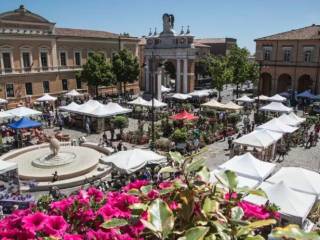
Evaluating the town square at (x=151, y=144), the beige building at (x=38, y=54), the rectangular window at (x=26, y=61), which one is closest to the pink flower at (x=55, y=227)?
the town square at (x=151, y=144)

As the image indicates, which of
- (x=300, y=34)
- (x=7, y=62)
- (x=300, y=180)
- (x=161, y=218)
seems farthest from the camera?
(x=300, y=34)

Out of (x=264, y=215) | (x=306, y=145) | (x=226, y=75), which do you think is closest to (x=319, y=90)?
(x=226, y=75)

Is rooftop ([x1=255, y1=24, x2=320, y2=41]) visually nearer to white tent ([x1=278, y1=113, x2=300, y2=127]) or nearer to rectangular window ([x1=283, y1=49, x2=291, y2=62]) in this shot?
rectangular window ([x1=283, y1=49, x2=291, y2=62])

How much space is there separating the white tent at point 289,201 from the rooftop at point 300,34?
1237 inches

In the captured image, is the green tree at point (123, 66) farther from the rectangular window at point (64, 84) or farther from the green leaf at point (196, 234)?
the green leaf at point (196, 234)

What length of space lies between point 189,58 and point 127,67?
7.90m

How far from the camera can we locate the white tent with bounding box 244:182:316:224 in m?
9.02

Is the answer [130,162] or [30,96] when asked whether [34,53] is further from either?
[130,162]

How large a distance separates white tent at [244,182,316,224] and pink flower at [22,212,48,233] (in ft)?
24.4

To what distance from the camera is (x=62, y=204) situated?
3002mm

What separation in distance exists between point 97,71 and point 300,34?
24336mm

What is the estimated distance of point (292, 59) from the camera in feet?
126

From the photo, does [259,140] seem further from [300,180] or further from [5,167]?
[5,167]

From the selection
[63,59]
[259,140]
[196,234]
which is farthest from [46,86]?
[196,234]
